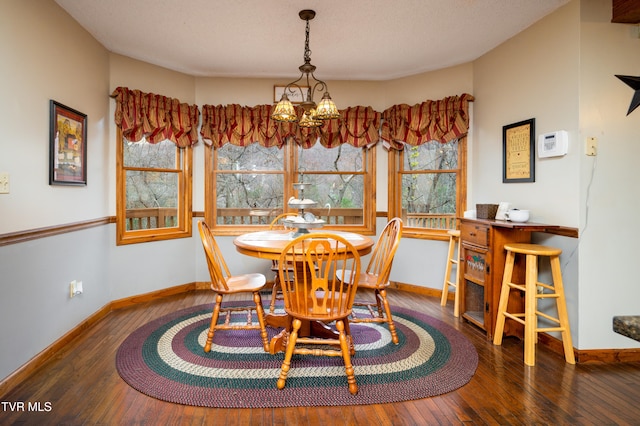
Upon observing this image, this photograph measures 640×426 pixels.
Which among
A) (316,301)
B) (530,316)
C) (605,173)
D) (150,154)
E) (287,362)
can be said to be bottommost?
(287,362)

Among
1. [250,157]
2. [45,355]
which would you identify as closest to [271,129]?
[250,157]

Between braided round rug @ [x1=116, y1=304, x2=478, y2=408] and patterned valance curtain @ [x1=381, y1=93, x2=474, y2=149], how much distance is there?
1986mm

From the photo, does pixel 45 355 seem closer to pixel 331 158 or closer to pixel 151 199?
pixel 151 199

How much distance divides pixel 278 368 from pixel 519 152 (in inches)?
101

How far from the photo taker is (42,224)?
7.59ft

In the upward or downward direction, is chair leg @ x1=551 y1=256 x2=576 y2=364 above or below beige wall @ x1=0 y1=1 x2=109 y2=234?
below

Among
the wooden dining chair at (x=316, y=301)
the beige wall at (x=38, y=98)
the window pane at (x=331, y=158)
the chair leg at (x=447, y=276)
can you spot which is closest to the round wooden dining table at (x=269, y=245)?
the wooden dining chair at (x=316, y=301)

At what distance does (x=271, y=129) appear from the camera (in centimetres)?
386

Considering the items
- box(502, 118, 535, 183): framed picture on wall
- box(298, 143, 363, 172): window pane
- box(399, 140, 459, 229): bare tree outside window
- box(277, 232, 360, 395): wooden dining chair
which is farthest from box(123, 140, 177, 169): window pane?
box(502, 118, 535, 183): framed picture on wall

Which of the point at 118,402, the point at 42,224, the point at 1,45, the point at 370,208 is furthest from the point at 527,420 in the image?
the point at 1,45

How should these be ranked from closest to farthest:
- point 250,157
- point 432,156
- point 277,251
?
point 277,251 → point 432,156 → point 250,157

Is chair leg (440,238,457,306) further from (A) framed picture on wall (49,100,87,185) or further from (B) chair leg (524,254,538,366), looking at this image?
(A) framed picture on wall (49,100,87,185)

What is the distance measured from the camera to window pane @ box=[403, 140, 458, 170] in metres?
3.74

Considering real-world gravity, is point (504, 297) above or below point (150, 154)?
below
